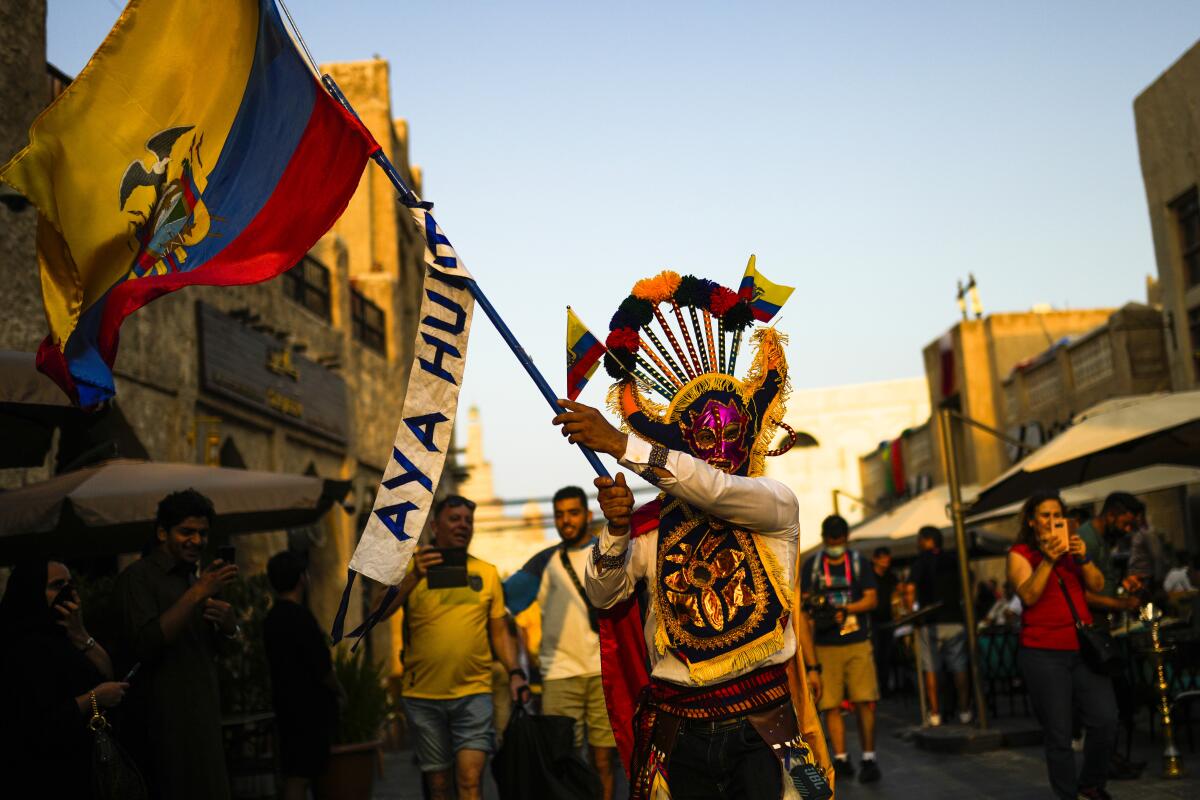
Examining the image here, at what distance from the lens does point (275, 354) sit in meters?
22.1

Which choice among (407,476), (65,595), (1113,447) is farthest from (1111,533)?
(65,595)

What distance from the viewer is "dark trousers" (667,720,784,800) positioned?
4777 mm

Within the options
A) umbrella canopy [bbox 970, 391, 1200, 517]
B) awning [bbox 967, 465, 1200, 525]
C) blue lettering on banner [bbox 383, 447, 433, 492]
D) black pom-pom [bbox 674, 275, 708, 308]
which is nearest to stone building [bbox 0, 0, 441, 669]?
blue lettering on banner [bbox 383, 447, 433, 492]

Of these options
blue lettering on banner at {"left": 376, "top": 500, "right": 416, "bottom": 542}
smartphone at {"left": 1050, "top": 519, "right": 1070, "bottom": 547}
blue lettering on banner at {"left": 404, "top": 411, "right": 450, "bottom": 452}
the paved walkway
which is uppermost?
blue lettering on banner at {"left": 404, "top": 411, "right": 450, "bottom": 452}

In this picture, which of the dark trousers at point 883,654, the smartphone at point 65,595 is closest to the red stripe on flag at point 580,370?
the smartphone at point 65,595

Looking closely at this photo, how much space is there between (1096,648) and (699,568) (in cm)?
322

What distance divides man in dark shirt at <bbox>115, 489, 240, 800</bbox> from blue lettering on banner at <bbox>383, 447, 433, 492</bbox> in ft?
3.70

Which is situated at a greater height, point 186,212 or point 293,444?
point 293,444

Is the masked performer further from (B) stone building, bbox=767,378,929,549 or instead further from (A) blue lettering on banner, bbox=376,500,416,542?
(B) stone building, bbox=767,378,929,549

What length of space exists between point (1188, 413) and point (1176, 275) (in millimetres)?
11776

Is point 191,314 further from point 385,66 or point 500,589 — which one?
point 385,66

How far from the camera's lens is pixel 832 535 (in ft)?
35.9

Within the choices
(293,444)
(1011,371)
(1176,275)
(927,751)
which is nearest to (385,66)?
(293,444)

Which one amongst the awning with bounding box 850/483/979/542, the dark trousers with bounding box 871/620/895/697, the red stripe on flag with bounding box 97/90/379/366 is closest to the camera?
the red stripe on flag with bounding box 97/90/379/366
